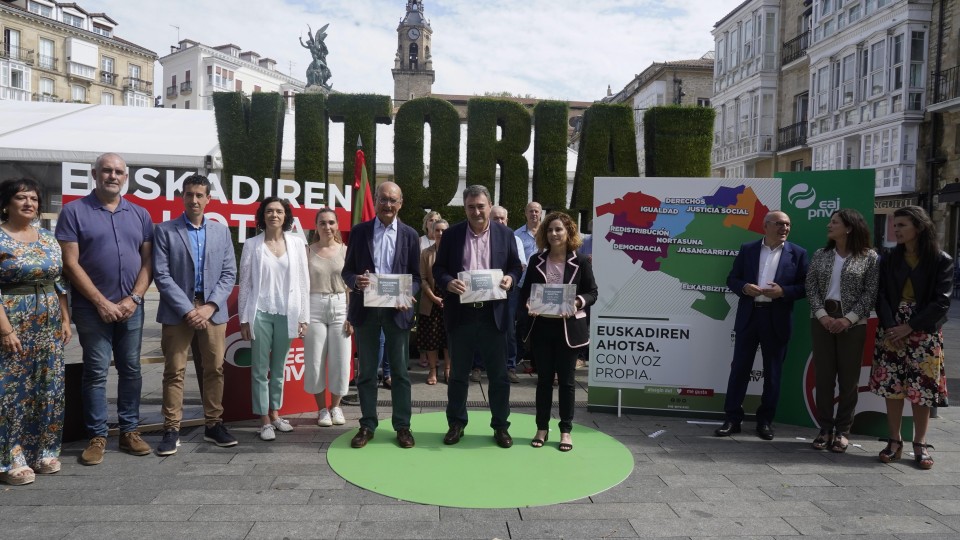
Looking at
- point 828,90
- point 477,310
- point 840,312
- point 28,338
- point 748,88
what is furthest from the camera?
point 748,88

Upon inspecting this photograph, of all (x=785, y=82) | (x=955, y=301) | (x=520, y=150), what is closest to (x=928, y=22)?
(x=785, y=82)

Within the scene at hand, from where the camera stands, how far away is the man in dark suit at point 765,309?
17.0 ft

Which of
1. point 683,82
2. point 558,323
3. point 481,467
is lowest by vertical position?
point 481,467

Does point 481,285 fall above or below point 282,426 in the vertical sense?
above

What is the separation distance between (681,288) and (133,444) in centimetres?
448

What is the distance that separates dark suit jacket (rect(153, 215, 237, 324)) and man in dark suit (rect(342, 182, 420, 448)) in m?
0.88

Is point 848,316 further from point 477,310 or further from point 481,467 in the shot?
point 481,467

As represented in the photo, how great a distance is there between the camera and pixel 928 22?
23203 mm

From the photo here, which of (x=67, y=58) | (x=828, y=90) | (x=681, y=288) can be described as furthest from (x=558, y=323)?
(x=67, y=58)

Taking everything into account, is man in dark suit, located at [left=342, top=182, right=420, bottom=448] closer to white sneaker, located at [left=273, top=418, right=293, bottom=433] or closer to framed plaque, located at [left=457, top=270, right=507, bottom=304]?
framed plaque, located at [left=457, top=270, right=507, bottom=304]

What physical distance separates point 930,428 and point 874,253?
1912 millimetres

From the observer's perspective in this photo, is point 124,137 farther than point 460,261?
Yes

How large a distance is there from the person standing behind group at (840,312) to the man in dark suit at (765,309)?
0.18 metres

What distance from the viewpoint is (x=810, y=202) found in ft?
18.1
